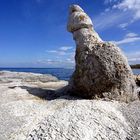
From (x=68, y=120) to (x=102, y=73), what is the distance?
15.8 feet

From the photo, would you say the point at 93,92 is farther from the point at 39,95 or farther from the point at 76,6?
the point at 76,6

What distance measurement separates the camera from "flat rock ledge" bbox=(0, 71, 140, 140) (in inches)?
426

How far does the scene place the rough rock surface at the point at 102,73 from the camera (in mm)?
15453

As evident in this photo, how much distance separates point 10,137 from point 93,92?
21.9 ft

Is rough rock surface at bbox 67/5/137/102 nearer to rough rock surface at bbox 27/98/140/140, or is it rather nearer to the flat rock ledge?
the flat rock ledge

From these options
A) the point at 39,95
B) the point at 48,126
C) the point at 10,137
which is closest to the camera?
the point at 10,137

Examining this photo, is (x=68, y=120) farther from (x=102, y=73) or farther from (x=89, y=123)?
(x=102, y=73)

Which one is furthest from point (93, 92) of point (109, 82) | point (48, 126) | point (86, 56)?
point (48, 126)

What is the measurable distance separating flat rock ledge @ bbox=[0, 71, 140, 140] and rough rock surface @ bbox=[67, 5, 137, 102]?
34.4 inches

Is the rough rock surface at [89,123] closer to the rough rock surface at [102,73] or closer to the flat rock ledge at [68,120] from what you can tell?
the flat rock ledge at [68,120]

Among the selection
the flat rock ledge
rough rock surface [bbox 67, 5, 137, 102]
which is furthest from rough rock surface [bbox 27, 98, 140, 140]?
rough rock surface [bbox 67, 5, 137, 102]

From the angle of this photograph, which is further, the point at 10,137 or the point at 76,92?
the point at 76,92

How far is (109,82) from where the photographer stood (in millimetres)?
15492

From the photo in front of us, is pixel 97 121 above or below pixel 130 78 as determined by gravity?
below
